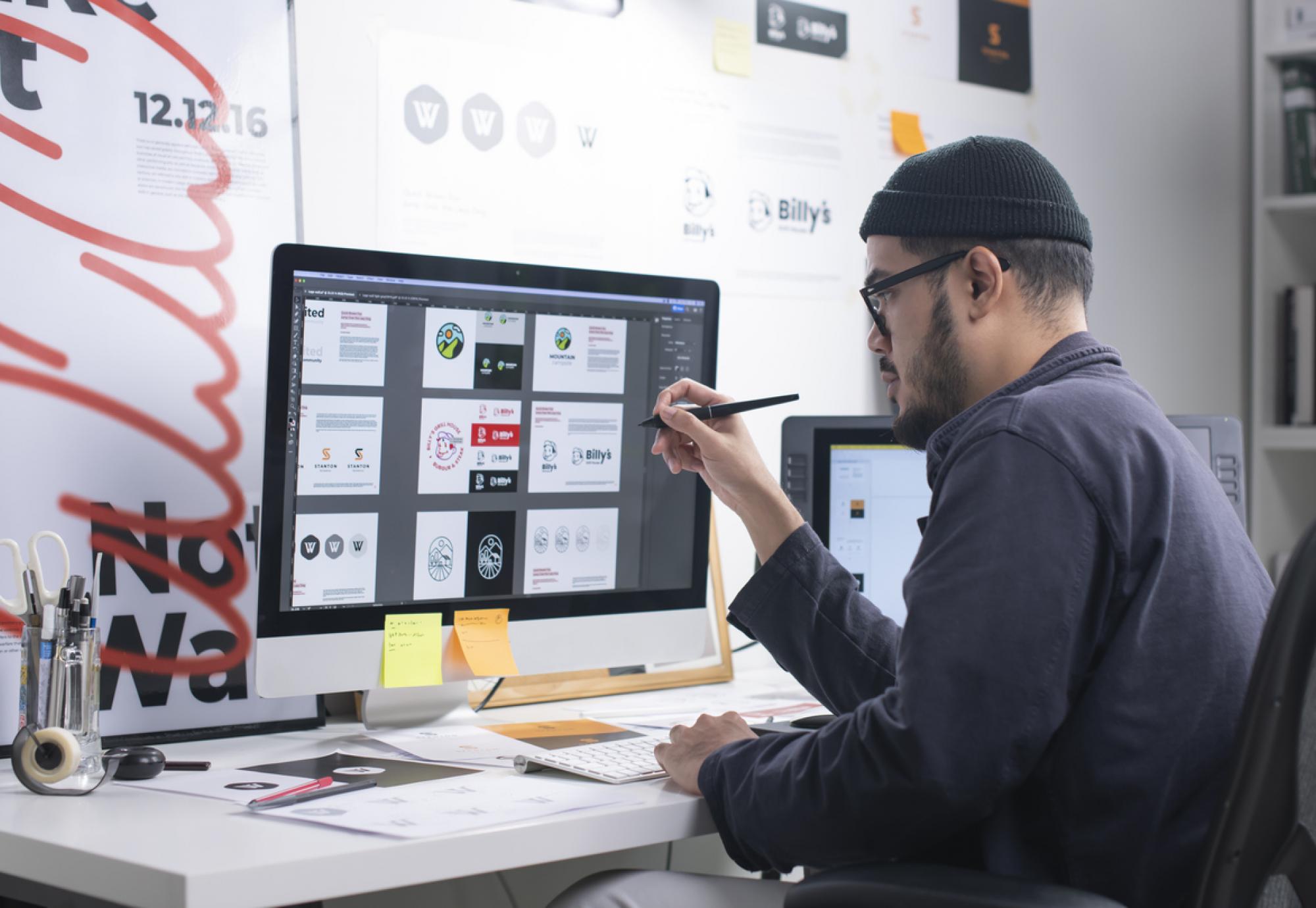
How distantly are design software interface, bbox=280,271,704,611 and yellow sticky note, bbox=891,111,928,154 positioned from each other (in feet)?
2.76

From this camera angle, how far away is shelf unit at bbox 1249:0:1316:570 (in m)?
2.78

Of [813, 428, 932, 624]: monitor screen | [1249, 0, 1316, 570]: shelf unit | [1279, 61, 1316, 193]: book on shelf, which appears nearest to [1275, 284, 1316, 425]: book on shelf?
[1249, 0, 1316, 570]: shelf unit

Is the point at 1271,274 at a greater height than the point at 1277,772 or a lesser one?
greater

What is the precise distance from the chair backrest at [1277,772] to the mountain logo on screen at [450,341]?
906 mm

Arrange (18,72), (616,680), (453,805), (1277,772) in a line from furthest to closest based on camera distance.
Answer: (616,680) → (18,72) → (453,805) → (1277,772)

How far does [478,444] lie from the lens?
1497 millimetres

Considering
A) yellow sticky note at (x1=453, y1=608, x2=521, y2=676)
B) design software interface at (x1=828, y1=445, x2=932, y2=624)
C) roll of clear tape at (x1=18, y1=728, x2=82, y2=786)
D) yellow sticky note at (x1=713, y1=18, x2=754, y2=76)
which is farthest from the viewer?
yellow sticky note at (x1=713, y1=18, x2=754, y2=76)

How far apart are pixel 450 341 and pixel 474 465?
0.49 ft

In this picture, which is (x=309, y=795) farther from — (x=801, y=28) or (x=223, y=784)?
(x=801, y=28)

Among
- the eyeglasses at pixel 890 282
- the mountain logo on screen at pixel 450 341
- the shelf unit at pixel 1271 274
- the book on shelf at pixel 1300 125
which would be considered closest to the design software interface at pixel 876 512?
the eyeglasses at pixel 890 282

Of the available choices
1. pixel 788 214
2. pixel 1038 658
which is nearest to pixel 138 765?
pixel 1038 658

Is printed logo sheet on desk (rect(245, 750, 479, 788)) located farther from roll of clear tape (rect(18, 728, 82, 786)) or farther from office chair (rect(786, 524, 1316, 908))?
office chair (rect(786, 524, 1316, 908))

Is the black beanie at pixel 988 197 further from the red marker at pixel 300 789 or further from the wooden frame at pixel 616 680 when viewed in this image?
the red marker at pixel 300 789

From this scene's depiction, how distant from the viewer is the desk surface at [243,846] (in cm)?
92
